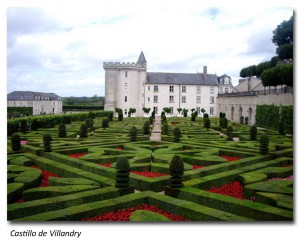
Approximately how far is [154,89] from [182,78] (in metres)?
6.14

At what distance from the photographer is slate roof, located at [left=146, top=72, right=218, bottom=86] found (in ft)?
185

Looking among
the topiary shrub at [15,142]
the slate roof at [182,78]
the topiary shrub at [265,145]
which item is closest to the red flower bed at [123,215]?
the topiary shrub at [15,142]

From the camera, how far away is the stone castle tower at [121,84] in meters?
52.3

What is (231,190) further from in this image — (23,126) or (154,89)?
(154,89)

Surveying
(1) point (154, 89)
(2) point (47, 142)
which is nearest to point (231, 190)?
(2) point (47, 142)

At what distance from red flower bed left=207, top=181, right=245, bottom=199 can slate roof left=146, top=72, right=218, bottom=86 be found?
46.5 meters

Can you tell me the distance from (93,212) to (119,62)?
1827 inches

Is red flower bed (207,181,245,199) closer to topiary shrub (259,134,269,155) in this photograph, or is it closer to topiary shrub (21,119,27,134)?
topiary shrub (259,134,269,155)

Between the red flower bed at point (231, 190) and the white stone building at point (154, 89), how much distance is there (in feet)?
143

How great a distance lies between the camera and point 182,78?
57562 millimetres

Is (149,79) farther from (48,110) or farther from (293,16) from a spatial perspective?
(293,16)

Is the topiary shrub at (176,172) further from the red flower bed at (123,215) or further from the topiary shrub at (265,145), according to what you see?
the topiary shrub at (265,145)

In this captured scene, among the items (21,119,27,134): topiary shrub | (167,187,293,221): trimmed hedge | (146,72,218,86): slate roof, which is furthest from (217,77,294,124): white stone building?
(21,119,27,134): topiary shrub

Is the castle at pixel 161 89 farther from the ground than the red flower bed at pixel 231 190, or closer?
farther from the ground
